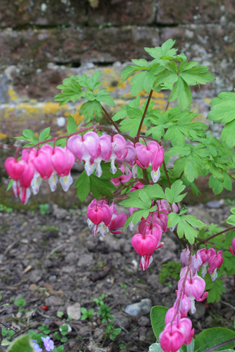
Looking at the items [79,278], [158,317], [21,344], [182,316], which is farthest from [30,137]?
[79,278]

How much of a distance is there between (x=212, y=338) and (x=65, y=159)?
1.06m

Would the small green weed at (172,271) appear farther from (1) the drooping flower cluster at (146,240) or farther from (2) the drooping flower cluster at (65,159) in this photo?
(2) the drooping flower cluster at (65,159)

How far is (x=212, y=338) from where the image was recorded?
132 cm

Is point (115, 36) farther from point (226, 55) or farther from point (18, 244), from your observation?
point (18, 244)

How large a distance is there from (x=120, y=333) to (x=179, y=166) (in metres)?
1.00

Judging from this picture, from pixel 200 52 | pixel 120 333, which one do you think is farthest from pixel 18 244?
pixel 200 52

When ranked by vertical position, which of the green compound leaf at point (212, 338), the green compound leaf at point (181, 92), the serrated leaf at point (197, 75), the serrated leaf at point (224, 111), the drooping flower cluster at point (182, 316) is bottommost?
the green compound leaf at point (212, 338)

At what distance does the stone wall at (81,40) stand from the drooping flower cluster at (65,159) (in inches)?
70.6

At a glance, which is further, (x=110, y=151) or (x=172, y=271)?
(x=172, y=271)

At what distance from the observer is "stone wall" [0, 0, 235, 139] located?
2619 mm

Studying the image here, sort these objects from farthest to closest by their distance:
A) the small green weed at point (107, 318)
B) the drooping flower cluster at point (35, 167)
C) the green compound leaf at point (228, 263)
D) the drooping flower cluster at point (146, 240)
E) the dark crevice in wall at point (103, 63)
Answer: the dark crevice in wall at point (103, 63), the small green weed at point (107, 318), the green compound leaf at point (228, 263), the drooping flower cluster at point (146, 240), the drooping flower cluster at point (35, 167)

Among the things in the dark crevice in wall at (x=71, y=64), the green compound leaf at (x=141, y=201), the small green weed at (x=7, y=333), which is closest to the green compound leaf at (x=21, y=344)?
the green compound leaf at (x=141, y=201)

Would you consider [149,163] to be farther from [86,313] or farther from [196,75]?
[86,313]

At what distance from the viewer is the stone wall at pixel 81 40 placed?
262cm
